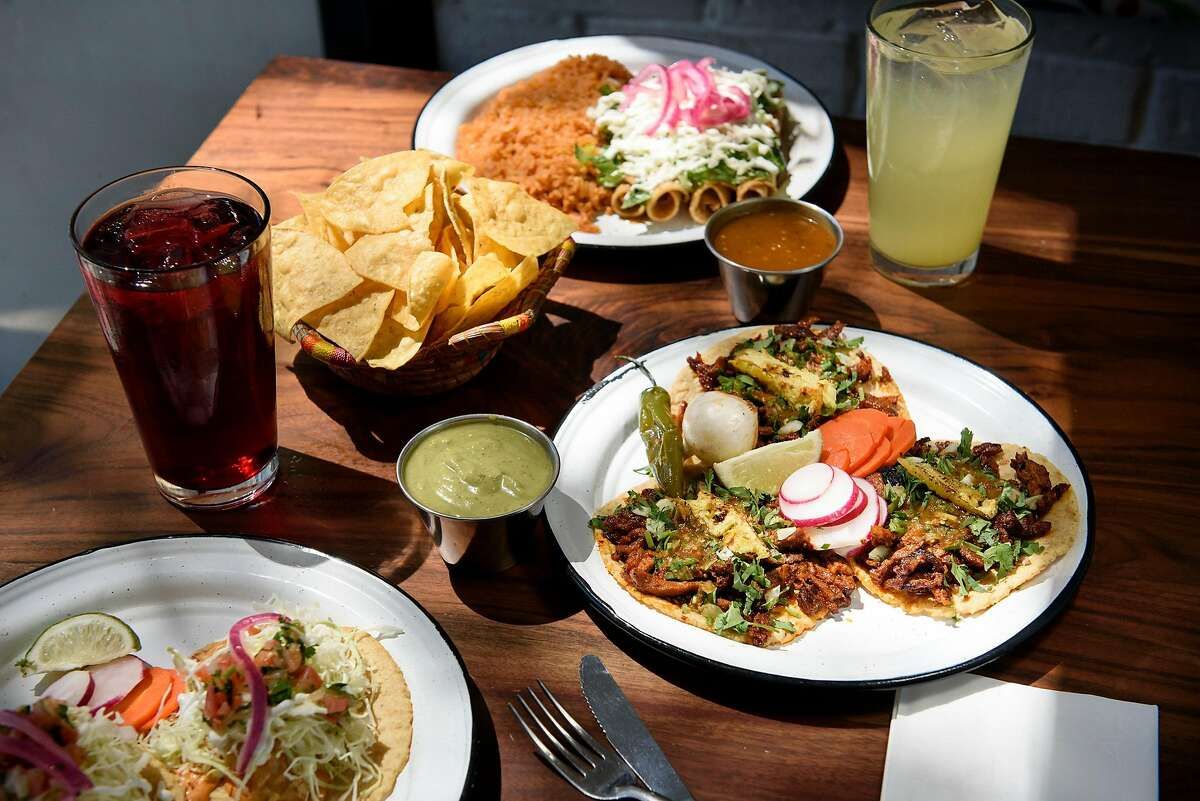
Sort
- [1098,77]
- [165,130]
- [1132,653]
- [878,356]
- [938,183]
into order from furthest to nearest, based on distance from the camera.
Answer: [165,130]
[1098,77]
[938,183]
[878,356]
[1132,653]

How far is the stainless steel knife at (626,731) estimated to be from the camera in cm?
159

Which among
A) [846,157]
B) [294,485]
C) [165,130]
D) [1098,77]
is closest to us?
[294,485]

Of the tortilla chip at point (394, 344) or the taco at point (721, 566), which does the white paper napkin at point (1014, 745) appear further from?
the tortilla chip at point (394, 344)

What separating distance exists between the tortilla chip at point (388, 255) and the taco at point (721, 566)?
641 millimetres

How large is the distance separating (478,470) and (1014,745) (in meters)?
0.97

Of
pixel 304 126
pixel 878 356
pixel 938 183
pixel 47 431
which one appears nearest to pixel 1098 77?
pixel 938 183

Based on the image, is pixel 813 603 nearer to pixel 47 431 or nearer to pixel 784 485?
pixel 784 485

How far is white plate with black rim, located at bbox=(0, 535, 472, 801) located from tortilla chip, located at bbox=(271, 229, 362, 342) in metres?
0.49

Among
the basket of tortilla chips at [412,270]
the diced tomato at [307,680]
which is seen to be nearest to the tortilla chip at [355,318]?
the basket of tortilla chips at [412,270]

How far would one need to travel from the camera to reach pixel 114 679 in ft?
5.54

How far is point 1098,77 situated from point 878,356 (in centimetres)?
279

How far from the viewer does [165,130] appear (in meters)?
4.84

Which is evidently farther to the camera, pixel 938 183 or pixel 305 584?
pixel 938 183

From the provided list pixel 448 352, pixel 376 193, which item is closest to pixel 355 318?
pixel 448 352
